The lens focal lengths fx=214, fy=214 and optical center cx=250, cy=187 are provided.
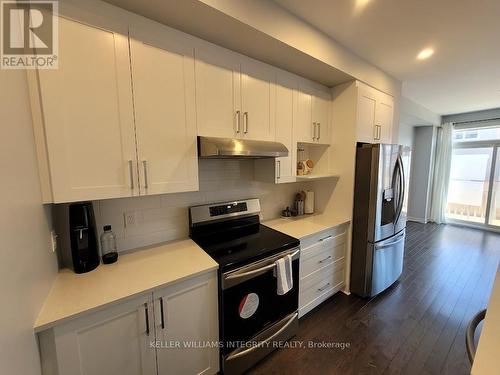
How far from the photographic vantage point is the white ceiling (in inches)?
60.3

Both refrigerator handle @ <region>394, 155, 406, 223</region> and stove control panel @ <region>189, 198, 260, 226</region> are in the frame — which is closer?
stove control panel @ <region>189, 198, 260, 226</region>

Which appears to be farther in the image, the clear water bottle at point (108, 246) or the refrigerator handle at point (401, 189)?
the refrigerator handle at point (401, 189)

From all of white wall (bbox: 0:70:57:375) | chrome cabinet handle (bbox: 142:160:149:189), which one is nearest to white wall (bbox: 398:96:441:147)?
chrome cabinet handle (bbox: 142:160:149:189)

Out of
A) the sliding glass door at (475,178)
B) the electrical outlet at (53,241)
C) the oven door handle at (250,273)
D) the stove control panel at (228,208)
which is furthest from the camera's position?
the sliding glass door at (475,178)

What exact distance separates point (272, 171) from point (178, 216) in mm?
944

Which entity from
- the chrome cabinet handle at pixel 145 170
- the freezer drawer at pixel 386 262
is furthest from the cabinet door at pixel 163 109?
the freezer drawer at pixel 386 262

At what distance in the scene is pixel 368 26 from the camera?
1750 millimetres

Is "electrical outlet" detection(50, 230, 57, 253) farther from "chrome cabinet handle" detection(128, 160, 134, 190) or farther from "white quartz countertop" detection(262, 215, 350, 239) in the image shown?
"white quartz countertop" detection(262, 215, 350, 239)

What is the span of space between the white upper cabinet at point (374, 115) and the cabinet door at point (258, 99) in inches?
41.4

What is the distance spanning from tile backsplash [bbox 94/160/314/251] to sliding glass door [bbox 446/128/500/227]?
5.37 meters

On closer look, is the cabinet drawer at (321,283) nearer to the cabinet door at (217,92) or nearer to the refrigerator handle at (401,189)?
the refrigerator handle at (401,189)

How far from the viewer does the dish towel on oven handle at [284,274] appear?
1.64 meters

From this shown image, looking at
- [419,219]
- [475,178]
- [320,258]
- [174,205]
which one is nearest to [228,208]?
[174,205]

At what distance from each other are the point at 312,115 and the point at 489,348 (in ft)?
6.87
